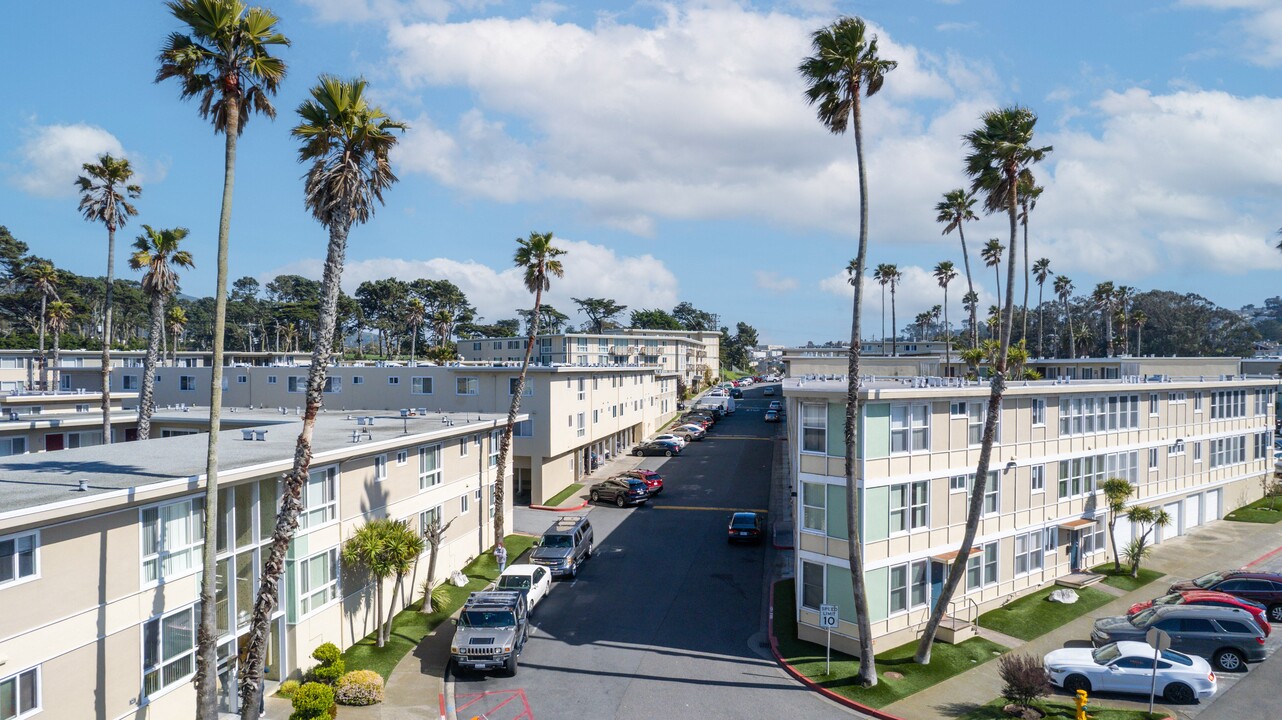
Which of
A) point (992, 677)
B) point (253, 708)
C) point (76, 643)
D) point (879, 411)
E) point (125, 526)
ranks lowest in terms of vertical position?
point (992, 677)

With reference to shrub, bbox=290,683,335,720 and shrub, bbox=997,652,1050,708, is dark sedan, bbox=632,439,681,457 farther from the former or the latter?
shrub, bbox=290,683,335,720

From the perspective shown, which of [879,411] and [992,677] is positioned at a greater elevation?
[879,411]

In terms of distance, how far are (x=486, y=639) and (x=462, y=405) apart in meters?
26.1

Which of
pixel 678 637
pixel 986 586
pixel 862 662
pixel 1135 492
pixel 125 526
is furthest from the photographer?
pixel 1135 492

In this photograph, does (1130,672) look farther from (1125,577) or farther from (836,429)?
(1125,577)

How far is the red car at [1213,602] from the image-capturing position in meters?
26.2

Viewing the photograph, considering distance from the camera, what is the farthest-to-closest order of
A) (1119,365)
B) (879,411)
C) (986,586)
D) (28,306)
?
(28,306), (1119,365), (986,586), (879,411)

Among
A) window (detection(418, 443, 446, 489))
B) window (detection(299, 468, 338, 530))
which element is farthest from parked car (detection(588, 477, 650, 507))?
window (detection(299, 468, 338, 530))

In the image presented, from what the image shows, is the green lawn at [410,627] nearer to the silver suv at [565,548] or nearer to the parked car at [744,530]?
the silver suv at [565,548]

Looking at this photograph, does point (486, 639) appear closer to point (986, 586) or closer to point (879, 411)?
point (879, 411)

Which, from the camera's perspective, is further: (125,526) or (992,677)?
(992,677)

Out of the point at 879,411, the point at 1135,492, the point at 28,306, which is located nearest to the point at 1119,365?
the point at 1135,492

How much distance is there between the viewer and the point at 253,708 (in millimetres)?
17484

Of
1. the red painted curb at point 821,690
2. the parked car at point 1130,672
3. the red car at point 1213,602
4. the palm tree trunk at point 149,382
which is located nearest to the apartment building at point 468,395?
the palm tree trunk at point 149,382
